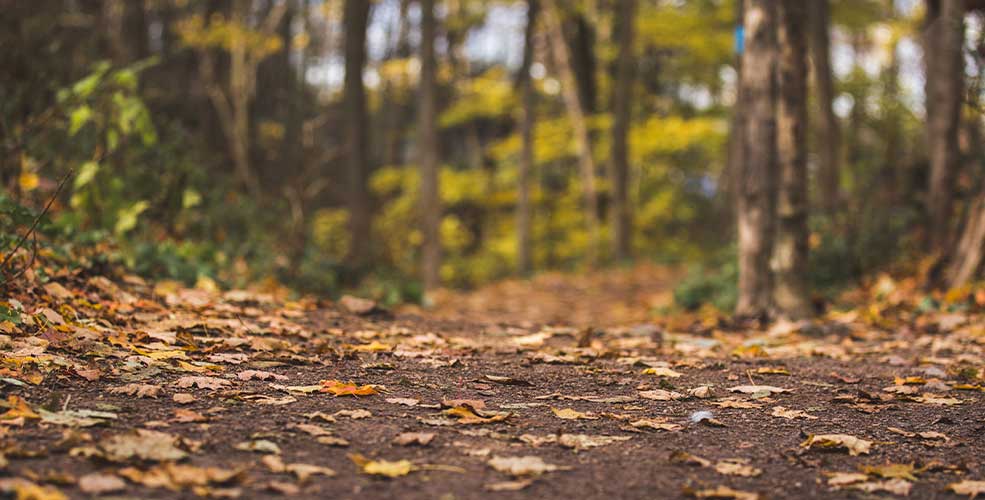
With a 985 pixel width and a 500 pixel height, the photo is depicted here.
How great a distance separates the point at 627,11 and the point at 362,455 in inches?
641

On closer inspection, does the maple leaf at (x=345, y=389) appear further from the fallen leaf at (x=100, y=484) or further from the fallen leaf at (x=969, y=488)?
the fallen leaf at (x=969, y=488)

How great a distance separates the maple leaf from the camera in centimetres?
396

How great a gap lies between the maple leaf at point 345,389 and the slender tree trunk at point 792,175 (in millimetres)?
4551

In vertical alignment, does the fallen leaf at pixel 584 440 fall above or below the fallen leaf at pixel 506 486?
below

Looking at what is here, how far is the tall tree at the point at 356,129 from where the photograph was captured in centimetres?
1307

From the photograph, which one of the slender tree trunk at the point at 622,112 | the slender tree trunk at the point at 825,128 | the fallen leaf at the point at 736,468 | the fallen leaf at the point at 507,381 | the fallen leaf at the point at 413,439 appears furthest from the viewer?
the slender tree trunk at the point at 622,112

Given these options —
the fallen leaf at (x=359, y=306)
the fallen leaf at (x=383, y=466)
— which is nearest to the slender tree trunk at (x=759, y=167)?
the fallen leaf at (x=359, y=306)

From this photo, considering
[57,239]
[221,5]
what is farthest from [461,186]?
[57,239]

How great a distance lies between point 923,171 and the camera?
39.0ft

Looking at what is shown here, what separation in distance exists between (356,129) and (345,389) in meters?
9.67

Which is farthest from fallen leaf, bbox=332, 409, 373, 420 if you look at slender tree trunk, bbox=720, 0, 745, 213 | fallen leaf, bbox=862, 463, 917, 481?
slender tree trunk, bbox=720, 0, 745, 213

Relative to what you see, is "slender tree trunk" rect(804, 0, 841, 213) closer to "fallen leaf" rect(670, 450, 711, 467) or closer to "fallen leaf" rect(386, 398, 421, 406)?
"fallen leaf" rect(386, 398, 421, 406)

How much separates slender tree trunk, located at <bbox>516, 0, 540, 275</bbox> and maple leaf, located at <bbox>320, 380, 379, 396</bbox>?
14891 millimetres

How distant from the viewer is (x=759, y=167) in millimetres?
7836
